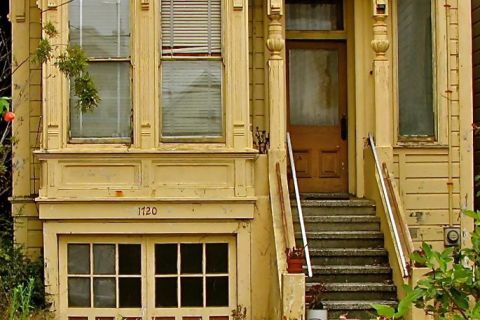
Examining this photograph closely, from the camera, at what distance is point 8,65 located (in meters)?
12.0

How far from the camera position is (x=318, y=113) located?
39.1 feet

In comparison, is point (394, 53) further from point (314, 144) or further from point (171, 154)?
point (171, 154)

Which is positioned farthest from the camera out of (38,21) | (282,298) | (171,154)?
(38,21)

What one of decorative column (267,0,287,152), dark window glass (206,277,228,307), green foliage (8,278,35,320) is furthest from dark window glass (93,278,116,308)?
decorative column (267,0,287,152)

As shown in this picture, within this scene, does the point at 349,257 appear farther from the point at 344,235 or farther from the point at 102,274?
the point at 102,274

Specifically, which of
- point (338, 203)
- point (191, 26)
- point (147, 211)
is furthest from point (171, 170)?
point (338, 203)

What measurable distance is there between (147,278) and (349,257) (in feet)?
8.14

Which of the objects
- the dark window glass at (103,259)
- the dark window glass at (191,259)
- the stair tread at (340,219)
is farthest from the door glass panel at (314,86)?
the dark window glass at (103,259)

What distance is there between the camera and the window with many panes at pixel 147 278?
10.5 m

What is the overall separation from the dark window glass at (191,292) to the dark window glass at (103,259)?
35.9 inches

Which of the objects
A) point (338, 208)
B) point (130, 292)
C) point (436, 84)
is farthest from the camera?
point (436, 84)

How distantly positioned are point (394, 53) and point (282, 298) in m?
4.30

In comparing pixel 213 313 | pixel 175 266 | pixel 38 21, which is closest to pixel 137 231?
pixel 175 266

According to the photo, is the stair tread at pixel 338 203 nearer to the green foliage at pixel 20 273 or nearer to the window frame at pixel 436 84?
the window frame at pixel 436 84
